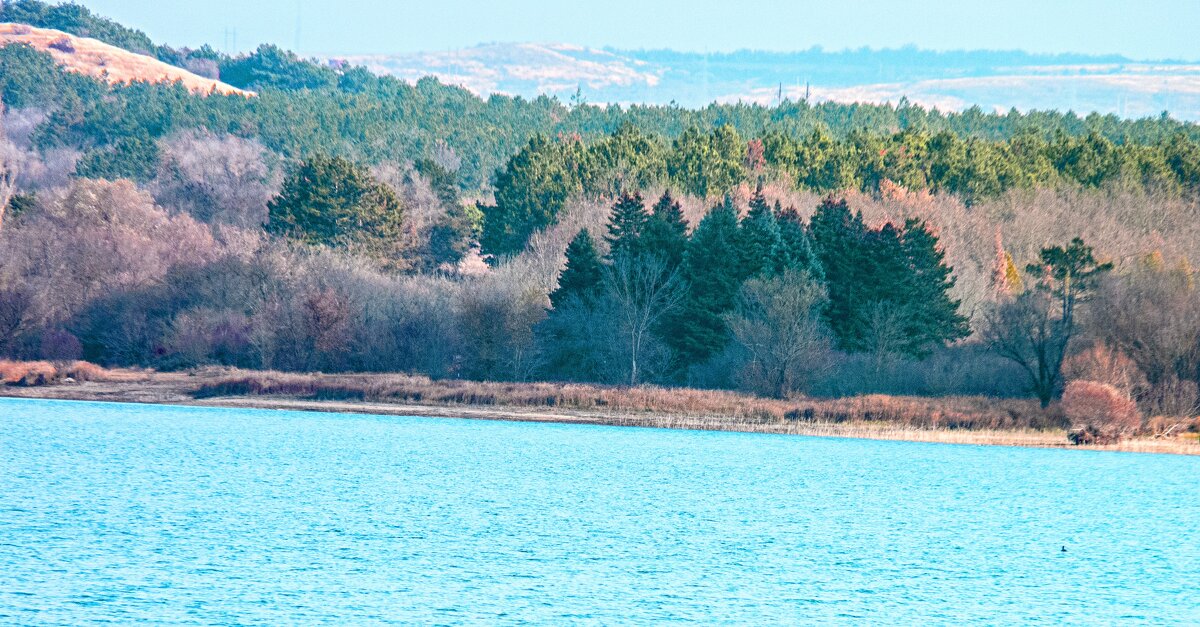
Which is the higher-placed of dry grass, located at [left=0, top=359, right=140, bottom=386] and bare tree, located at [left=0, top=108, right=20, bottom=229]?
bare tree, located at [left=0, top=108, right=20, bottom=229]

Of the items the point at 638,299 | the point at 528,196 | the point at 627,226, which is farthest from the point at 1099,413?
the point at 528,196

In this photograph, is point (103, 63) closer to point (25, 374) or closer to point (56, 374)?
point (56, 374)

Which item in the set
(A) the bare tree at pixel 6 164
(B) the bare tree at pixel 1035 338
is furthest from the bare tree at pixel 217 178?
(B) the bare tree at pixel 1035 338

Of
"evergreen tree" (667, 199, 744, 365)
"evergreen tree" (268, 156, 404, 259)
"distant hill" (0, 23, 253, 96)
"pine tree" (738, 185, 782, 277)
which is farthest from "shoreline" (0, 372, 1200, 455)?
"distant hill" (0, 23, 253, 96)

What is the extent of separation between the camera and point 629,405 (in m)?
66.6

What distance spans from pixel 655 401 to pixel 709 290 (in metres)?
8.37

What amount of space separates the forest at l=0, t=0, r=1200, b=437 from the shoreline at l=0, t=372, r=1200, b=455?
2.24 metres

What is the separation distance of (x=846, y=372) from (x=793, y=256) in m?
7.70

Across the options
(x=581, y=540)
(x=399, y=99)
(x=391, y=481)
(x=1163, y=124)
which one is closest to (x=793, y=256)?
(x=391, y=481)

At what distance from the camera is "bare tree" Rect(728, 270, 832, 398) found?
2648 inches

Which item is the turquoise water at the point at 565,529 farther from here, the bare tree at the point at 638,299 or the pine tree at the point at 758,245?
the pine tree at the point at 758,245

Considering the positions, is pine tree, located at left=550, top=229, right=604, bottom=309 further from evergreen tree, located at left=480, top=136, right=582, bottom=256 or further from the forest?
evergreen tree, located at left=480, top=136, right=582, bottom=256

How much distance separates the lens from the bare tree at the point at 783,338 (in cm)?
6725

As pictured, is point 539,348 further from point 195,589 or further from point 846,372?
point 195,589
